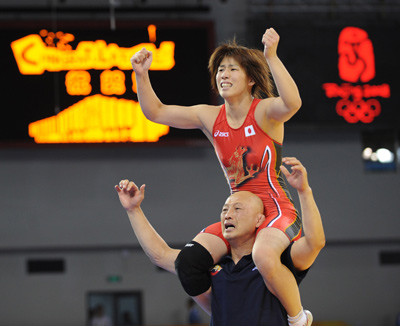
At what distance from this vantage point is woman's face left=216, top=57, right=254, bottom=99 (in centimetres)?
324

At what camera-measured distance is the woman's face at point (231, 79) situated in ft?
10.6

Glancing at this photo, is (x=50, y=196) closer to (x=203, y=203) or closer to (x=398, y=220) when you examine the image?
(x=203, y=203)

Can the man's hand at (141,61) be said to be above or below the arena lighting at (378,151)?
above

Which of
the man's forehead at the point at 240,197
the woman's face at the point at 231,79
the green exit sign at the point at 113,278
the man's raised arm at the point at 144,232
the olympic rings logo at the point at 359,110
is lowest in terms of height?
the green exit sign at the point at 113,278

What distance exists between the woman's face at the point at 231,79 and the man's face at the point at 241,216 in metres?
0.51

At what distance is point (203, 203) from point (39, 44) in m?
4.05

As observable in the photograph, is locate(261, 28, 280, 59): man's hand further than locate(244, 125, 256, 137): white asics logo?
No

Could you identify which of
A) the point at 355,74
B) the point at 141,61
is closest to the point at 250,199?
the point at 141,61

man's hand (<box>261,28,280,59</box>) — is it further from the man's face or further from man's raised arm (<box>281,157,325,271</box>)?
the man's face

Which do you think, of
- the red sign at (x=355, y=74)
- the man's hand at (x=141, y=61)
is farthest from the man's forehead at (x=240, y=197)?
the red sign at (x=355, y=74)

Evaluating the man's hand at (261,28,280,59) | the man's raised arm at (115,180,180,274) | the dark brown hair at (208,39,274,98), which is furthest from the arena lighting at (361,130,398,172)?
the man's hand at (261,28,280,59)

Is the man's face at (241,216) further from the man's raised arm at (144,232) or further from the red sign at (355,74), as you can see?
the red sign at (355,74)

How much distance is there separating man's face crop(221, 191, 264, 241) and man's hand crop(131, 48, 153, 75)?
31.3 inches

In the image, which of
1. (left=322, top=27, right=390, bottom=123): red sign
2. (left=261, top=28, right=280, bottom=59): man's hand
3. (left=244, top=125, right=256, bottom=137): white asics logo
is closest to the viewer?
(left=261, top=28, right=280, bottom=59): man's hand
